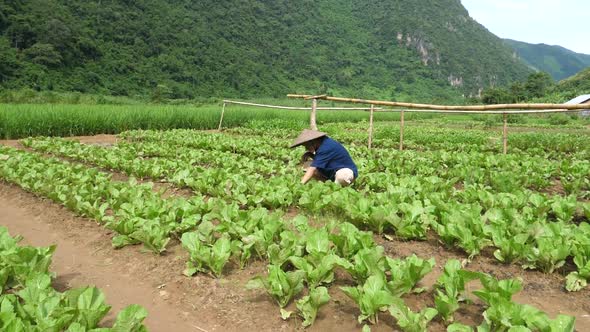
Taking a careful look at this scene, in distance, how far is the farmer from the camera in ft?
18.3

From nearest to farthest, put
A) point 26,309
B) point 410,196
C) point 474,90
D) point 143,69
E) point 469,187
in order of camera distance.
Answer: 1. point 26,309
2. point 410,196
3. point 469,187
4. point 143,69
5. point 474,90

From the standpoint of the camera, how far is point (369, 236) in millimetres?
3250

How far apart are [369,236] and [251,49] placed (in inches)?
3077

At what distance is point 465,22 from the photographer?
13362 cm

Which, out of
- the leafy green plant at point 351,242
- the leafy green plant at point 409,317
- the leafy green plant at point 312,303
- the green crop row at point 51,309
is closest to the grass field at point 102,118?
the green crop row at point 51,309

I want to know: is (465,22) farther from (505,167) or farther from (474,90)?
(505,167)

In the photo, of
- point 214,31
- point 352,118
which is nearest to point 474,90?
point 214,31

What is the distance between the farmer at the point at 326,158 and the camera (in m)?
5.58

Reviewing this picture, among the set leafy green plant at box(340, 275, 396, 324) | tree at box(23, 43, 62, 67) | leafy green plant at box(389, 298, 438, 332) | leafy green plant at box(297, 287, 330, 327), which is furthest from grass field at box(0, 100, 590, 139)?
tree at box(23, 43, 62, 67)

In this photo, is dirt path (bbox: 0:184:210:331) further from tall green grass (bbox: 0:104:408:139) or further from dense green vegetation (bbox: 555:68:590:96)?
dense green vegetation (bbox: 555:68:590:96)

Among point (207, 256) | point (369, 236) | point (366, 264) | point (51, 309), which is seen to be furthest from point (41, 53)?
point (366, 264)

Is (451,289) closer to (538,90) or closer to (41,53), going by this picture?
(41,53)

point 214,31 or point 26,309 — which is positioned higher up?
point 214,31

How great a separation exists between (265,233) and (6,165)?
606 cm
